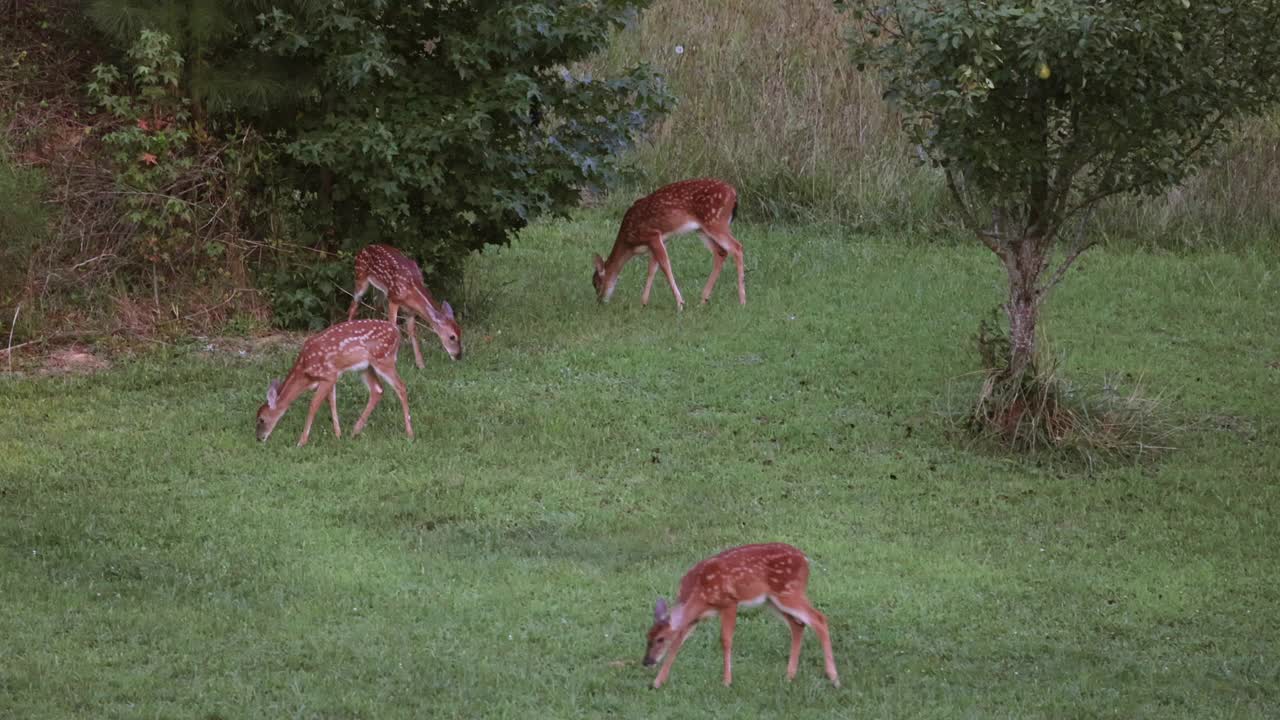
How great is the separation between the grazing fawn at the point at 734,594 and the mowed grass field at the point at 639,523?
27cm

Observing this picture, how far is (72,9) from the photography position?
14195mm

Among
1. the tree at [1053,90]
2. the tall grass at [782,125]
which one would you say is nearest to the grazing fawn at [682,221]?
the tall grass at [782,125]

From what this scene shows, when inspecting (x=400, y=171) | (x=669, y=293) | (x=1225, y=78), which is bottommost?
(x=669, y=293)

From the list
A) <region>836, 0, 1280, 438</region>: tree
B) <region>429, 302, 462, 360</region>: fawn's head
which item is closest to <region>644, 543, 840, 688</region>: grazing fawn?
<region>836, 0, 1280, 438</region>: tree

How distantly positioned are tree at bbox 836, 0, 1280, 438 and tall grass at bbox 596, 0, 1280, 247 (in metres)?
5.08

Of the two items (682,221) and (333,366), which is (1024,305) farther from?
(333,366)

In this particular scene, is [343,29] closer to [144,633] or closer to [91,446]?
[91,446]

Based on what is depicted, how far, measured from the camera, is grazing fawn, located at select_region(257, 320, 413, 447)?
11133mm

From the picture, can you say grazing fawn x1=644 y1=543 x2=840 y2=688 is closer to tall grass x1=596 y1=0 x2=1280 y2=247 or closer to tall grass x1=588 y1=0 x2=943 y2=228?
tall grass x1=596 y1=0 x2=1280 y2=247

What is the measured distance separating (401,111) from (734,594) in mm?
7083

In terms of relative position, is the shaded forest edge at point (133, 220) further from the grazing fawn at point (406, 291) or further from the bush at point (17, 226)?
the grazing fawn at point (406, 291)

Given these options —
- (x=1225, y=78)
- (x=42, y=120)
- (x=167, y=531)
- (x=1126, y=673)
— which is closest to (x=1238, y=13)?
(x=1225, y=78)

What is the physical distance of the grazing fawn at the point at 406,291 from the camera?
41.8 ft

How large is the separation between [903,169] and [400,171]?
6.43 meters
